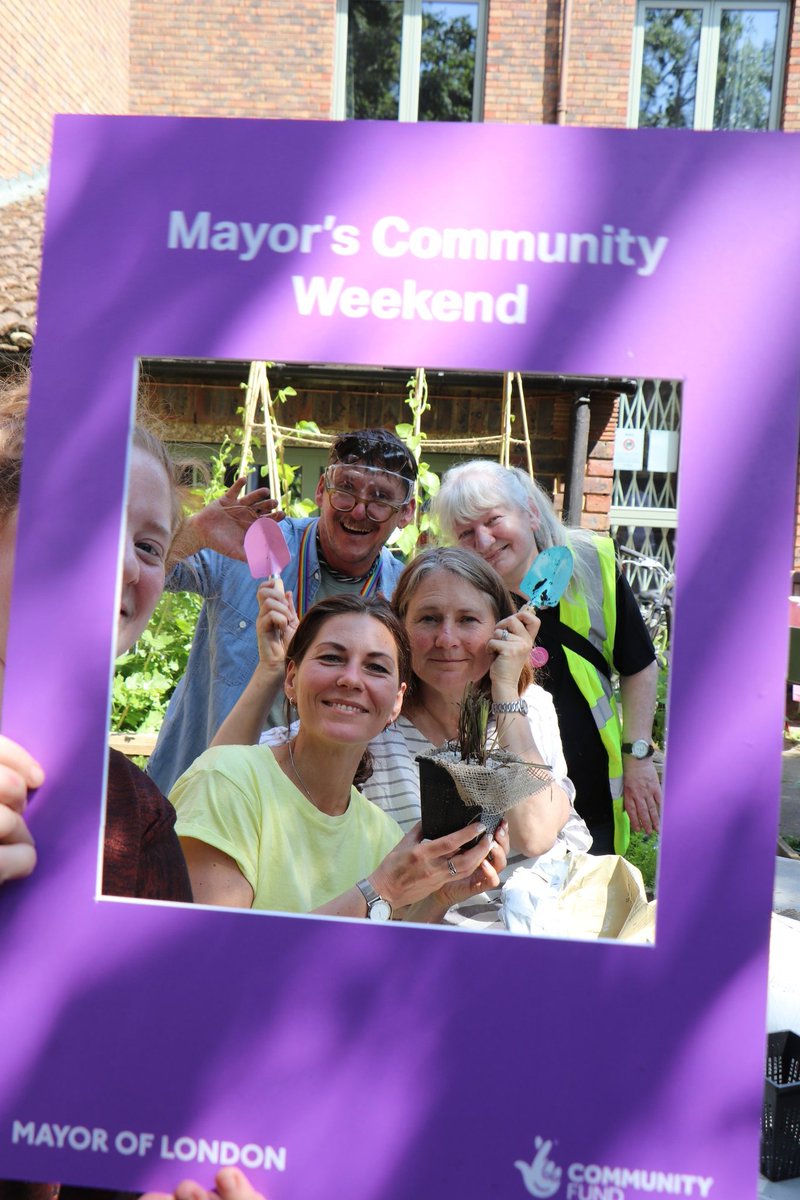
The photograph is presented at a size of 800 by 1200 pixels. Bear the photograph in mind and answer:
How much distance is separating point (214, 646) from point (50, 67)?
292 inches

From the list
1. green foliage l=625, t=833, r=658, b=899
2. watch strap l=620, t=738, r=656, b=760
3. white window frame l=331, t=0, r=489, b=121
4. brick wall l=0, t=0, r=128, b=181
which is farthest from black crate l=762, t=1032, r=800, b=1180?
white window frame l=331, t=0, r=489, b=121

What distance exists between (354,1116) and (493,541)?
142 cm

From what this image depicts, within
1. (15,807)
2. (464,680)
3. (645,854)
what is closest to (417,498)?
(464,680)

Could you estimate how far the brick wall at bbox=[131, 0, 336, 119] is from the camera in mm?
8008

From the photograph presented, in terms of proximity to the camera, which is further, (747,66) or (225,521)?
(747,66)

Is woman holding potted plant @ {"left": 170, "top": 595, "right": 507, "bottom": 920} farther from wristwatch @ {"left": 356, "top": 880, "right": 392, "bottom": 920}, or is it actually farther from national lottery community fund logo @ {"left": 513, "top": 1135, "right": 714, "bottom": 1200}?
national lottery community fund logo @ {"left": 513, "top": 1135, "right": 714, "bottom": 1200}

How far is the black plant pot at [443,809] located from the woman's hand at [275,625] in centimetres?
39

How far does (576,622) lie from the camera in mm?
2234

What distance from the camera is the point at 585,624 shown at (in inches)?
88.5

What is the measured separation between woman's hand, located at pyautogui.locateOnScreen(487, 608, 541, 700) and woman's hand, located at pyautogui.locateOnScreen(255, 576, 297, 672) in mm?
406

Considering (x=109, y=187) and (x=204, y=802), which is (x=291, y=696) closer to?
(x=204, y=802)

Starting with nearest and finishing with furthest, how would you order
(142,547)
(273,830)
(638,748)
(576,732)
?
(142,547) → (273,830) → (576,732) → (638,748)

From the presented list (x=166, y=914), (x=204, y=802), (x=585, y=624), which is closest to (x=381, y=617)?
(x=204, y=802)

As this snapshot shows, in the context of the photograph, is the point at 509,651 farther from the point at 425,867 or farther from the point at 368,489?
the point at 425,867
